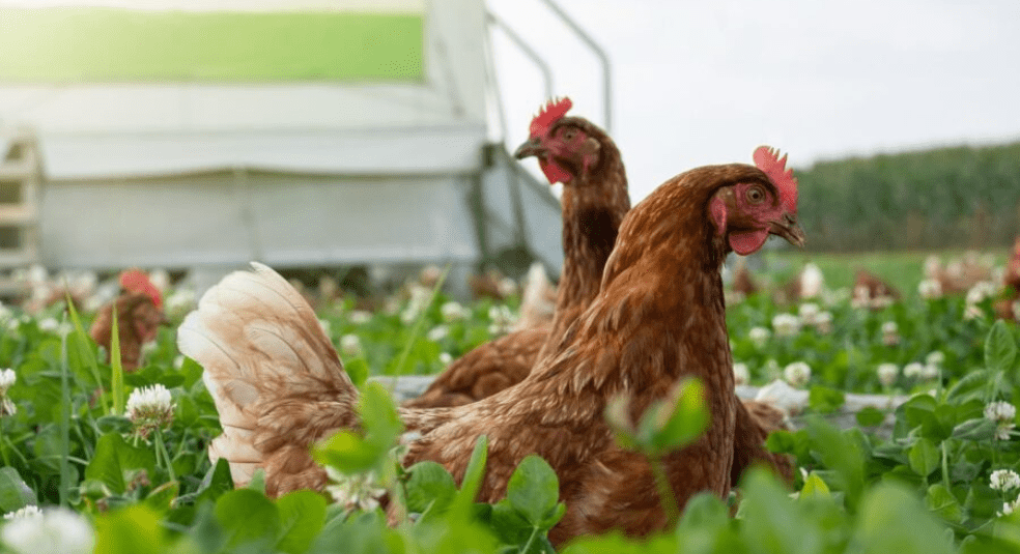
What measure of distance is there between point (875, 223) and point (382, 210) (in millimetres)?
16404

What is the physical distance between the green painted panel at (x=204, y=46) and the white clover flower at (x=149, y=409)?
24.3 ft

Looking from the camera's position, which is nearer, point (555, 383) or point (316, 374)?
point (555, 383)

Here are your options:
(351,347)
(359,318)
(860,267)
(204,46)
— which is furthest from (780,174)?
(860,267)

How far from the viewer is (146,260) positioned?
8.74 m

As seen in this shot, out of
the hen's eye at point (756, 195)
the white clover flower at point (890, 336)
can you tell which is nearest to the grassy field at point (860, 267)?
the white clover flower at point (890, 336)

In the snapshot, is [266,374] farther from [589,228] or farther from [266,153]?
[266,153]

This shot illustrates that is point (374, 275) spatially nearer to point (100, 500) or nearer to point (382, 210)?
point (382, 210)

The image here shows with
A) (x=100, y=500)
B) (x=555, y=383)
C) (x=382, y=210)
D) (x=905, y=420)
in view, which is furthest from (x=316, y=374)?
(x=382, y=210)

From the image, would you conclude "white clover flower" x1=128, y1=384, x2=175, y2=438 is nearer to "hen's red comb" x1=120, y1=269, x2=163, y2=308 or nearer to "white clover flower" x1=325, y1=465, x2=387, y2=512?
"white clover flower" x1=325, y1=465, x2=387, y2=512

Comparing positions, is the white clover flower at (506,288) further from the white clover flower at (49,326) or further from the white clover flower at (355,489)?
the white clover flower at (355,489)

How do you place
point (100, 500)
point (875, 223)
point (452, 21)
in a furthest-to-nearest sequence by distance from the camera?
point (875, 223)
point (452, 21)
point (100, 500)

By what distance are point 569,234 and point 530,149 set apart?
286 mm

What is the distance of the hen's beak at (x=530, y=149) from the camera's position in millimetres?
2979

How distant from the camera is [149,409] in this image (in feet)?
6.30
